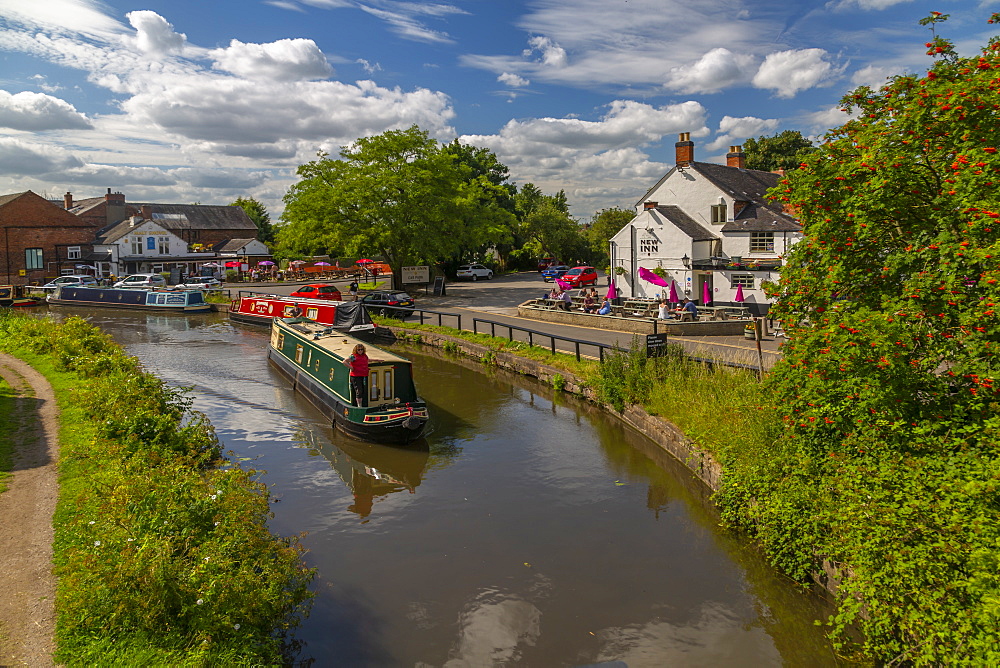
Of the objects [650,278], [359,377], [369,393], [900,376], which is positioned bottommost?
[369,393]

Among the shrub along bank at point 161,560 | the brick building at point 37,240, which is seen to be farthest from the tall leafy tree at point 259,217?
the shrub along bank at point 161,560

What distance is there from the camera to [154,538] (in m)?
6.09

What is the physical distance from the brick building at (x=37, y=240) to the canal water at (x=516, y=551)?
45.0 metres

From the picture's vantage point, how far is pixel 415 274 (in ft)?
122

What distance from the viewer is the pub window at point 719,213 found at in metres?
28.5

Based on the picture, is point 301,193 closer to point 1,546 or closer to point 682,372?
point 682,372

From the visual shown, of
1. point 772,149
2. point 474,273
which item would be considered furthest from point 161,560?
point 772,149

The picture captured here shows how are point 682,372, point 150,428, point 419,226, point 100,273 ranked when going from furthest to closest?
point 100,273 → point 419,226 → point 682,372 → point 150,428

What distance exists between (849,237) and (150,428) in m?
9.82

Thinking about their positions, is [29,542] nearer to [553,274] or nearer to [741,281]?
[741,281]

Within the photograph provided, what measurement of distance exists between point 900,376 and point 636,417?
7200mm

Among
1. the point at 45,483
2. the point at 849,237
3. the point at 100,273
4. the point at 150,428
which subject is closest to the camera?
the point at 849,237

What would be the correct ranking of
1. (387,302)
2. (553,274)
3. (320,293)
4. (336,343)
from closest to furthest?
(336,343), (387,302), (320,293), (553,274)

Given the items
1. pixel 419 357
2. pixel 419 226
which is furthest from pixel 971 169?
pixel 419 226
